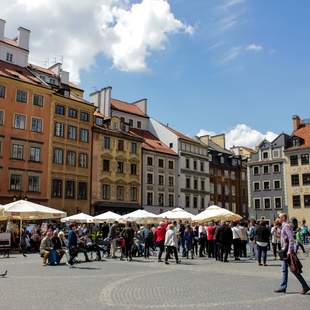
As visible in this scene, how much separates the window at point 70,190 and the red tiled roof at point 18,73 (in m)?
10.0

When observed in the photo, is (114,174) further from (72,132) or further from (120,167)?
(72,132)

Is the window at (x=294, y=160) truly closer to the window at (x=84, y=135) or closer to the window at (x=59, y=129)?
the window at (x=84, y=135)

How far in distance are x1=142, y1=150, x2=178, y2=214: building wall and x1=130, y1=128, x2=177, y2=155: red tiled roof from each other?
0.64 metres

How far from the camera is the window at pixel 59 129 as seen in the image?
43.9m

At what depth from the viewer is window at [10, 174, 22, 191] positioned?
39578 millimetres

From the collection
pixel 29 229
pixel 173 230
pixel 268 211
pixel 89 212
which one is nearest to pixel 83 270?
pixel 173 230

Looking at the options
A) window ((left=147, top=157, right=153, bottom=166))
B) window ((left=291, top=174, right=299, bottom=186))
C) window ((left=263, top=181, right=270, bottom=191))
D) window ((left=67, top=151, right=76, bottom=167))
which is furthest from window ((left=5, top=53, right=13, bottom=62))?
window ((left=291, top=174, right=299, bottom=186))

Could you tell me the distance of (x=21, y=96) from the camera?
41750mm

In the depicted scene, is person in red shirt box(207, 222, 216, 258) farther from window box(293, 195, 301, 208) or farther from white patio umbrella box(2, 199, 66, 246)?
window box(293, 195, 301, 208)

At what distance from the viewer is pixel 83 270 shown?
1645cm

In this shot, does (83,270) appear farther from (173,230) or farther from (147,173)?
(147,173)

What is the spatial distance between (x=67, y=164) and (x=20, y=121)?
6263 mm

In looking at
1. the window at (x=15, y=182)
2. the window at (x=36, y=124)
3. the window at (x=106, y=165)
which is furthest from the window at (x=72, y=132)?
the window at (x=15, y=182)

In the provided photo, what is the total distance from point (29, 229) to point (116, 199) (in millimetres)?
18277
